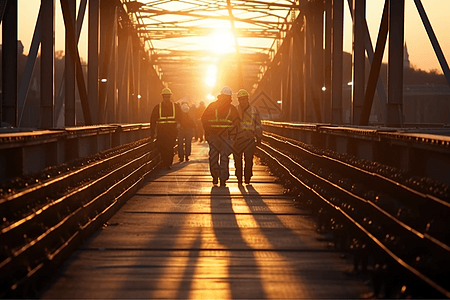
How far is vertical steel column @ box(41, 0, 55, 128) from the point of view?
50.3 feet

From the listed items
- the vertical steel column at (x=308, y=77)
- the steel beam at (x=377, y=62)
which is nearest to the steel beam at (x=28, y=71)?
the steel beam at (x=377, y=62)

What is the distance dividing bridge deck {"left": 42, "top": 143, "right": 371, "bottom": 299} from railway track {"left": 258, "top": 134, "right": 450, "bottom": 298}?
231mm

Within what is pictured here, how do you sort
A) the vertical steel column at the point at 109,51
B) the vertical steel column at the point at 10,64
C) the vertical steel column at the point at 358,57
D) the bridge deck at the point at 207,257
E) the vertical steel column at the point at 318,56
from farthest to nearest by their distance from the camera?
the vertical steel column at the point at 318,56
the vertical steel column at the point at 109,51
the vertical steel column at the point at 358,57
the vertical steel column at the point at 10,64
the bridge deck at the point at 207,257

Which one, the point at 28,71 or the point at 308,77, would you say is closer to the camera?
the point at 28,71

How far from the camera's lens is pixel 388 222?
7020 mm

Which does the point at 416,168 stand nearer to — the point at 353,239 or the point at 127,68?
the point at 353,239

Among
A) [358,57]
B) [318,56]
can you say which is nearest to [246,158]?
[358,57]

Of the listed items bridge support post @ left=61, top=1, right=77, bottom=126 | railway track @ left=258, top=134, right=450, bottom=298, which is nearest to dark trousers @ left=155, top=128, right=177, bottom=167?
bridge support post @ left=61, top=1, right=77, bottom=126

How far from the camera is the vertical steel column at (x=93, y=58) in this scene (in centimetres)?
2427

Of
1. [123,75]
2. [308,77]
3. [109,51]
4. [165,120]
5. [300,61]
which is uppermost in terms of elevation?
[300,61]

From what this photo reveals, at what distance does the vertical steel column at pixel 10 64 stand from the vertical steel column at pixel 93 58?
9.49m

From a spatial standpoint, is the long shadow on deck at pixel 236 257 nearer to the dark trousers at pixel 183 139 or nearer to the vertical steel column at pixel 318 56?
the dark trousers at pixel 183 139

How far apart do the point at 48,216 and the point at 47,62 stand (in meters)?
8.52

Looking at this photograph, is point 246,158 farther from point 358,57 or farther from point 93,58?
point 93,58
